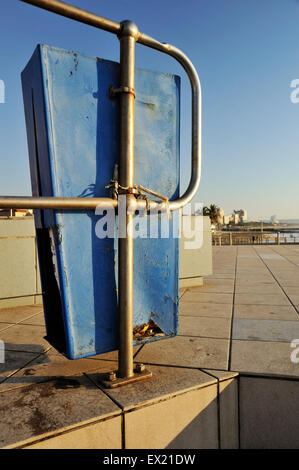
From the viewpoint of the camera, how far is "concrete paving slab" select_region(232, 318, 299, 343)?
3.04 meters

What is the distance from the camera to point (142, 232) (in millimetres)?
2193

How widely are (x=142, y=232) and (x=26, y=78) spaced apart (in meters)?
1.22

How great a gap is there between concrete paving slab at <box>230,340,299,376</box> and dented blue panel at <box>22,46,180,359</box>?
596 mm

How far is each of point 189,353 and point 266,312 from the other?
1782 millimetres

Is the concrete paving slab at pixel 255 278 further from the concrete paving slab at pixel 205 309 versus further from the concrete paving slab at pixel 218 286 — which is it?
the concrete paving slab at pixel 205 309

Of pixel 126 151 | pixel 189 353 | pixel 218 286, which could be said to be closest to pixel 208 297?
pixel 218 286

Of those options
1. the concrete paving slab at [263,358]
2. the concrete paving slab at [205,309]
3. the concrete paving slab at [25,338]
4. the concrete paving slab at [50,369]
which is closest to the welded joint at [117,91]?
the concrete paving slab at [50,369]

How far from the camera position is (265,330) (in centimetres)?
327

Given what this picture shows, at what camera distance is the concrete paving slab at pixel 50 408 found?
1526 millimetres

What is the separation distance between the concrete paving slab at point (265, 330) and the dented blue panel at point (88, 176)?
3.80 ft

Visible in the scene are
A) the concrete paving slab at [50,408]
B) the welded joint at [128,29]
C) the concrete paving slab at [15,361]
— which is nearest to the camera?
the concrete paving slab at [50,408]

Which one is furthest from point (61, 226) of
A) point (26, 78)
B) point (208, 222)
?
point (208, 222)

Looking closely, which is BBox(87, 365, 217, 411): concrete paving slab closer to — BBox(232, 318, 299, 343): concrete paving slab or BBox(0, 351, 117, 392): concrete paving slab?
BBox(0, 351, 117, 392): concrete paving slab

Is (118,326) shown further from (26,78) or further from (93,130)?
(26,78)
